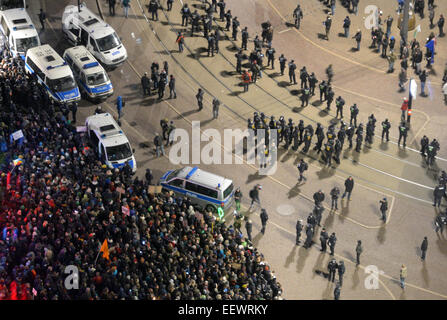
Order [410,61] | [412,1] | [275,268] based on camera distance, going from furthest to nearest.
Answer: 1. [412,1]
2. [410,61]
3. [275,268]

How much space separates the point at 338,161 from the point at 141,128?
11888 millimetres

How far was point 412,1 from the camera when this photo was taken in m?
63.7

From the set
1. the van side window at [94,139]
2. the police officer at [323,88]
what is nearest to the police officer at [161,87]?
the van side window at [94,139]

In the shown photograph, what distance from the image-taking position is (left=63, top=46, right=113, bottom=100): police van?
Answer: 162 ft

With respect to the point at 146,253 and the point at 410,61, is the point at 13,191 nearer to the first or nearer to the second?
the point at 146,253

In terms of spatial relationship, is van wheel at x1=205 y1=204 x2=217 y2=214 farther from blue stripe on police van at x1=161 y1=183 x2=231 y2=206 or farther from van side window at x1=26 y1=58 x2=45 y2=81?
van side window at x1=26 y1=58 x2=45 y2=81

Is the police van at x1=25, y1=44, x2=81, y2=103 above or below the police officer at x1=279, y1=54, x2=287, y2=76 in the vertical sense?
above

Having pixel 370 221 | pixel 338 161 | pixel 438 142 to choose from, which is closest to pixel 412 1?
pixel 438 142

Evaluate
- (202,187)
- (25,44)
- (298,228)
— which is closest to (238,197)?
(202,187)

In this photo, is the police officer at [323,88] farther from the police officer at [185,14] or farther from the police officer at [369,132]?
the police officer at [185,14]

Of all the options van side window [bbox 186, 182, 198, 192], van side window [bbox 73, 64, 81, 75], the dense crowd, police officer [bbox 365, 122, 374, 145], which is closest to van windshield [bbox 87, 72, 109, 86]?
van side window [bbox 73, 64, 81, 75]

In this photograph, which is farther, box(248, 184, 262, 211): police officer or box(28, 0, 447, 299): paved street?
box(248, 184, 262, 211): police officer

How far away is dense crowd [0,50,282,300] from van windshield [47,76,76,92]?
5.48 m

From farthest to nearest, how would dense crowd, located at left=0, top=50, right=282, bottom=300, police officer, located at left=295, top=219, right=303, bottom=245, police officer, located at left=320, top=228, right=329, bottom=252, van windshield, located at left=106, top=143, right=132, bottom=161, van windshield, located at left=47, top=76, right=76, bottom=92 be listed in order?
van windshield, located at left=47, top=76, right=76, bottom=92, van windshield, located at left=106, top=143, right=132, bottom=161, police officer, located at left=295, top=219, right=303, bottom=245, police officer, located at left=320, top=228, right=329, bottom=252, dense crowd, located at left=0, top=50, right=282, bottom=300
